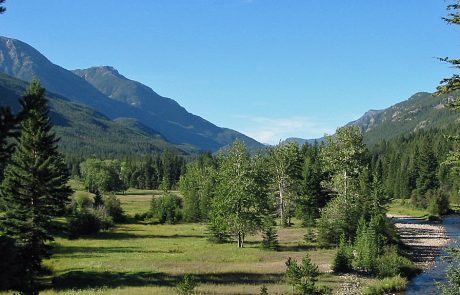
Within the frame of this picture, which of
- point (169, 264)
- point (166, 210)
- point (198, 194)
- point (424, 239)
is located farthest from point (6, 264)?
point (198, 194)

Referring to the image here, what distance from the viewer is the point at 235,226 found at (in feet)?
189

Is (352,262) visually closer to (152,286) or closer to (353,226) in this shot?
(353,226)

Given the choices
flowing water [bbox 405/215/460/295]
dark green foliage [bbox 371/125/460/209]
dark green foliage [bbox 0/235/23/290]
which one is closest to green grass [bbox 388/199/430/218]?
dark green foliage [bbox 371/125/460/209]

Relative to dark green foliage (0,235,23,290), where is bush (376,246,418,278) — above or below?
below

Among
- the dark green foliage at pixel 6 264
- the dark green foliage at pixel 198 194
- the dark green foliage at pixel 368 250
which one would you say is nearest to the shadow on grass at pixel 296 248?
the dark green foliage at pixel 368 250

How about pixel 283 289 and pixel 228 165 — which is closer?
pixel 283 289

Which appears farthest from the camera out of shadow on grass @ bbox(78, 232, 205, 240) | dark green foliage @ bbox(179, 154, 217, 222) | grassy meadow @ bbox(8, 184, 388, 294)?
dark green foliage @ bbox(179, 154, 217, 222)

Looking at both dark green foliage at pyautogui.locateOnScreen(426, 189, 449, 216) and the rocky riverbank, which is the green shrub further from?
dark green foliage at pyautogui.locateOnScreen(426, 189, 449, 216)

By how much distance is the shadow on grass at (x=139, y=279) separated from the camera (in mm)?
36731

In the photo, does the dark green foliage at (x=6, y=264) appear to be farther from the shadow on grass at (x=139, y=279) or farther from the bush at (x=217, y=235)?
the bush at (x=217, y=235)

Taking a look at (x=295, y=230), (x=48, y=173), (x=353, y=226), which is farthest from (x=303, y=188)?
(x=48, y=173)

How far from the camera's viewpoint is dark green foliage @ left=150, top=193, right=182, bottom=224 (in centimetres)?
10050

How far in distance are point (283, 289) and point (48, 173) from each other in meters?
21.0

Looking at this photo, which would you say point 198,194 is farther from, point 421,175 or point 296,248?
point 421,175
